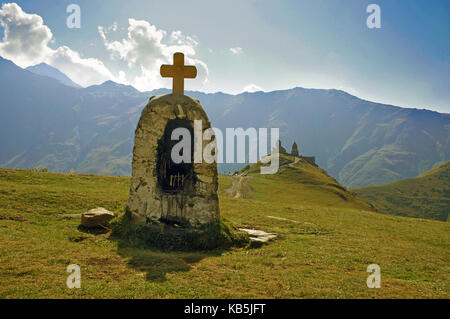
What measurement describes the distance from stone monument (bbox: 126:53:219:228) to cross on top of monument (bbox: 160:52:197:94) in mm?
585

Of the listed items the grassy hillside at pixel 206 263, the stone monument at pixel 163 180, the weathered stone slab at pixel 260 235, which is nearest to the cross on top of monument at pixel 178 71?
the stone monument at pixel 163 180

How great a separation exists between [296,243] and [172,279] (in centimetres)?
629

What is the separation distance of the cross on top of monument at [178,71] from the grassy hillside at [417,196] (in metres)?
94.3

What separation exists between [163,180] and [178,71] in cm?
470

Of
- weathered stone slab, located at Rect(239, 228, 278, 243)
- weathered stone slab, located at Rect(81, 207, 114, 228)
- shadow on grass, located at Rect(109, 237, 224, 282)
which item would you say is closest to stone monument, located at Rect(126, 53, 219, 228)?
shadow on grass, located at Rect(109, 237, 224, 282)

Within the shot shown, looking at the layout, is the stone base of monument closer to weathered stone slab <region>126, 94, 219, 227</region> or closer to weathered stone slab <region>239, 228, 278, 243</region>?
weathered stone slab <region>126, 94, 219, 227</region>

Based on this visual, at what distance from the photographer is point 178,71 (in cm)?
1177

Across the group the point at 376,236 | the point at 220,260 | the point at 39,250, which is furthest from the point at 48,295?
the point at 376,236

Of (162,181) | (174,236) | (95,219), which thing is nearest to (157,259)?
(174,236)

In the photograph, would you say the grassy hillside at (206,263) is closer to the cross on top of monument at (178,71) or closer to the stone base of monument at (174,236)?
the stone base of monument at (174,236)

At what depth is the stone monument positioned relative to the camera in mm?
10602

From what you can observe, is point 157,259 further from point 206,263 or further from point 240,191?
point 240,191
